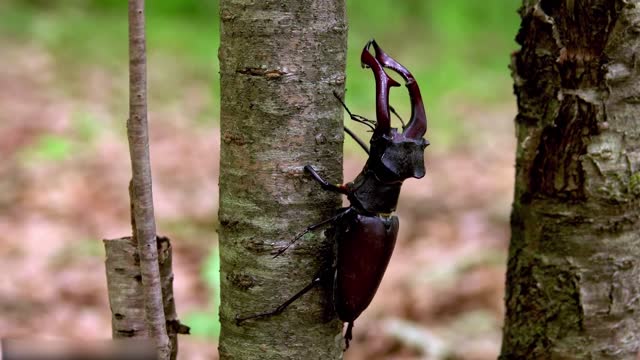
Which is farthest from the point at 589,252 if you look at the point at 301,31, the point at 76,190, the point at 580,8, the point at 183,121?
the point at 183,121

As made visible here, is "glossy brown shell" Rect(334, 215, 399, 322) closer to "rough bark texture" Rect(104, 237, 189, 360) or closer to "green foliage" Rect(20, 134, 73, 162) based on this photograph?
"rough bark texture" Rect(104, 237, 189, 360)

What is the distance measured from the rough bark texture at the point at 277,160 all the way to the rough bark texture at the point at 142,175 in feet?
0.83

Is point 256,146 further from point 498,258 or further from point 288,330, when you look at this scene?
point 498,258

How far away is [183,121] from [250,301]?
6435 millimetres

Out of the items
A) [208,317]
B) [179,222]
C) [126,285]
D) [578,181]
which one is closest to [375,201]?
[578,181]

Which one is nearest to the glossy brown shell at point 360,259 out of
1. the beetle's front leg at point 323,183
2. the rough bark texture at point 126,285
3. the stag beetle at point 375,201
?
the stag beetle at point 375,201

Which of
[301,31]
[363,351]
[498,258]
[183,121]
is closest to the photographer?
[301,31]

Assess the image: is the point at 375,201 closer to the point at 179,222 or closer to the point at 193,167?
the point at 179,222

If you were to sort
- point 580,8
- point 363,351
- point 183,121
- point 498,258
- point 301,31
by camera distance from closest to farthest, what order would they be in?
point 301,31 < point 580,8 < point 363,351 < point 498,258 < point 183,121

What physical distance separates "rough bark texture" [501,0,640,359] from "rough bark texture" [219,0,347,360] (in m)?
0.68

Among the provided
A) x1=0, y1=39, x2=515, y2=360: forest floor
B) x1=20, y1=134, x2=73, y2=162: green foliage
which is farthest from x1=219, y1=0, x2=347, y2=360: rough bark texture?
x1=20, y1=134, x2=73, y2=162: green foliage

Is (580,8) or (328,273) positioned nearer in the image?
(328,273)

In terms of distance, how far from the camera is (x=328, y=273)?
6.07 feet

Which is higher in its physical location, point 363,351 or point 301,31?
point 301,31
